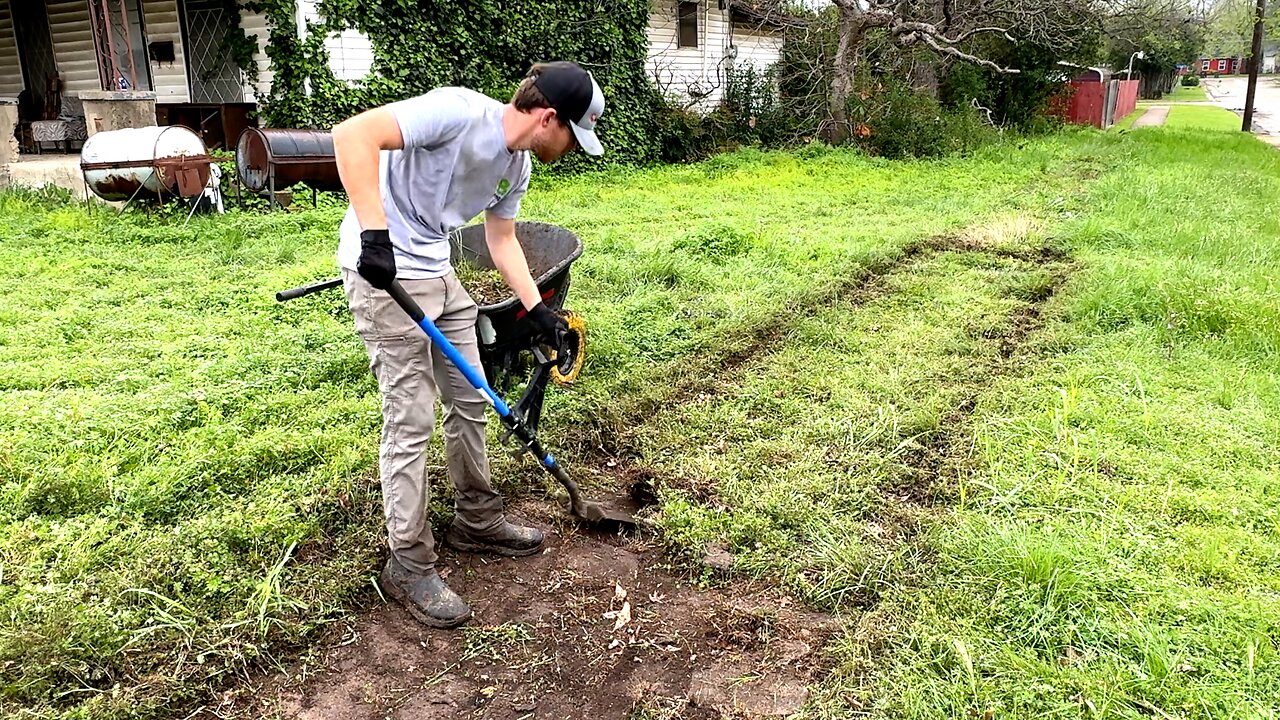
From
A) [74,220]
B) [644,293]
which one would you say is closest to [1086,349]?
[644,293]

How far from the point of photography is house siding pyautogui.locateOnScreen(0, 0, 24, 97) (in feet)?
45.5

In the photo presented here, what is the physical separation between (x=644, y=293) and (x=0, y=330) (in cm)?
386

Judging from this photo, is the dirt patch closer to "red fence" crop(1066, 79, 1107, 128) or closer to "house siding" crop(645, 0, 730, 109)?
"house siding" crop(645, 0, 730, 109)

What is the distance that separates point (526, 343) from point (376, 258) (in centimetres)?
166

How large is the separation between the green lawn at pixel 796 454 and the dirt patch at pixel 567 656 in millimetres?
145

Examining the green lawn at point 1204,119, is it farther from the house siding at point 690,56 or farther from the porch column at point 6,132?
the porch column at point 6,132

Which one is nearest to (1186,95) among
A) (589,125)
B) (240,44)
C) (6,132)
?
(240,44)

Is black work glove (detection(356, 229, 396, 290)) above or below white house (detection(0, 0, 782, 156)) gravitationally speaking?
below

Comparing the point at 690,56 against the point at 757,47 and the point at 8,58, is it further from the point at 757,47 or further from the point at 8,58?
the point at 8,58

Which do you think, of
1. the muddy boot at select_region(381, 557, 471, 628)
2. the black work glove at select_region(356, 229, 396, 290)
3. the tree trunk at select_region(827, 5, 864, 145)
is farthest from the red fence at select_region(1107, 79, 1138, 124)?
the black work glove at select_region(356, 229, 396, 290)

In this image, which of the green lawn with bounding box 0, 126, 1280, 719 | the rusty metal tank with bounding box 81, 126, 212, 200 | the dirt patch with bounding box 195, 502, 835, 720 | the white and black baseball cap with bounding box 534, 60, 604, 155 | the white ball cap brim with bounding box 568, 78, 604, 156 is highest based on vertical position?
the white and black baseball cap with bounding box 534, 60, 604, 155

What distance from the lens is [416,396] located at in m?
2.62

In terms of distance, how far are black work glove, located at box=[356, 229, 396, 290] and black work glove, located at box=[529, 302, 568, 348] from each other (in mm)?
778

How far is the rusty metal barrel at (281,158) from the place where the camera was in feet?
28.3
